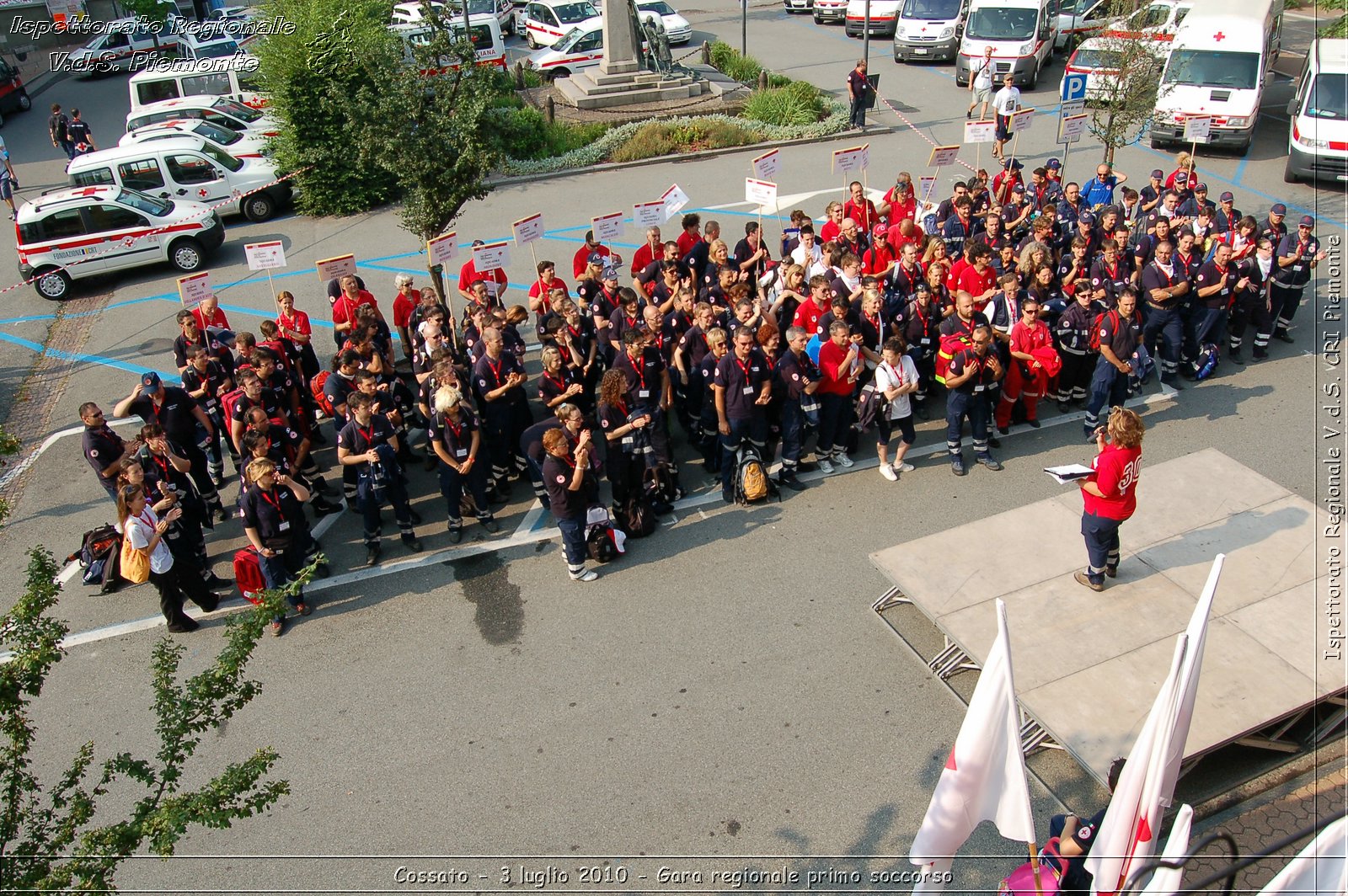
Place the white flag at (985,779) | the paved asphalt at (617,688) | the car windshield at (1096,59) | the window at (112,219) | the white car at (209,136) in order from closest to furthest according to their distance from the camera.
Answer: the white flag at (985,779) → the paved asphalt at (617,688) → the car windshield at (1096,59) → the window at (112,219) → the white car at (209,136)

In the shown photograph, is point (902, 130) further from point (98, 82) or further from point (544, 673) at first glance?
point (98, 82)

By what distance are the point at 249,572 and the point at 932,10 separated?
24.7 metres

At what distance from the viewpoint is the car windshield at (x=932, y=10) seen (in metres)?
27.0

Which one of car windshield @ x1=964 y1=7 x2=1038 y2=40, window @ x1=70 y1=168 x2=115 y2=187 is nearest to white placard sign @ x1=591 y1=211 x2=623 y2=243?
window @ x1=70 y1=168 x2=115 y2=187

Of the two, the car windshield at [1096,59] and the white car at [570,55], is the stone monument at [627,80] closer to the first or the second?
the white car at [570,55]

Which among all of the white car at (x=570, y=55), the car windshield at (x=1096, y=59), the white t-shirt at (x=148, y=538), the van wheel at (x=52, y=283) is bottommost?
the white t-shirt at (x=148, y=538)

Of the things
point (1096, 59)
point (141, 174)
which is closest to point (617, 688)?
point (141, 174)

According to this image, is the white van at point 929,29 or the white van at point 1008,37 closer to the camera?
the white van at point 1008,37

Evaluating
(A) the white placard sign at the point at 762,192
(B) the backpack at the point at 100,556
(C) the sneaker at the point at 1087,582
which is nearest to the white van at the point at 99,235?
(B) the backpack at the point at 100,556

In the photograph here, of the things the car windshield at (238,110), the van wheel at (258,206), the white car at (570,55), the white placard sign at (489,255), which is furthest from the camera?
the white car at (570,55)

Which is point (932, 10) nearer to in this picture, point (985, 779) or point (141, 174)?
point (141, 174)

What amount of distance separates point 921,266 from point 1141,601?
526 centimetres

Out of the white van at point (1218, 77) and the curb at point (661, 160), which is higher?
the white van at point (1218, 77)

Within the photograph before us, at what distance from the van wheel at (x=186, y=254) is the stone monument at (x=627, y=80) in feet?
30.6
